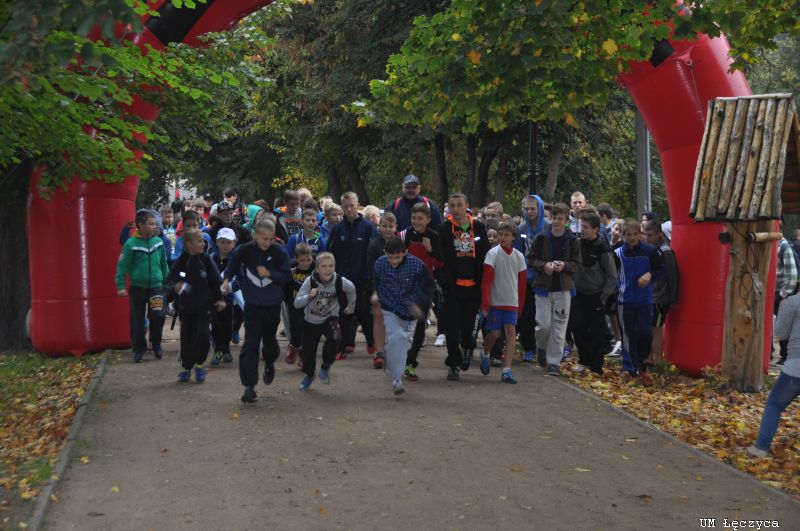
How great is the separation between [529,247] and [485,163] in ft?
43.6

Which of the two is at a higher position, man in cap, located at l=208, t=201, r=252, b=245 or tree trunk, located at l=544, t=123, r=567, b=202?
tree trunk, located at l=544, t=123, r=567, b=202

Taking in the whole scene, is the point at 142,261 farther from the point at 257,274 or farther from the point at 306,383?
the point at 306,383

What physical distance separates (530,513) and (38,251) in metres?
9.08

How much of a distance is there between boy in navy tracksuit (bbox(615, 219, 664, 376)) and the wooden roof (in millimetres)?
1684

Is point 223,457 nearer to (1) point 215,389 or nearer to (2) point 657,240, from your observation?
(1) point 215,389

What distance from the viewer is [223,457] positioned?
7.34m

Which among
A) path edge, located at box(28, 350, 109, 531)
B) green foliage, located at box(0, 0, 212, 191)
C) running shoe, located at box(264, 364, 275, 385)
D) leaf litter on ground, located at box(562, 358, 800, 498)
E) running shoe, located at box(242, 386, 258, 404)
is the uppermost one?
green foliage, located at box(0, 0, 212, 191)

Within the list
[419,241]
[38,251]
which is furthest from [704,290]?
[38,251]

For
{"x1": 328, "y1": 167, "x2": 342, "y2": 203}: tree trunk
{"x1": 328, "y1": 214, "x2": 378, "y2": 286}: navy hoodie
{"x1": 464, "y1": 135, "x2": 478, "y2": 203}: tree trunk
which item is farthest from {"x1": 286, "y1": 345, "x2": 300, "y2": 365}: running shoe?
{"x1": 328, "y1": 167, "x2": 342, "y2": 203}: tree trunk

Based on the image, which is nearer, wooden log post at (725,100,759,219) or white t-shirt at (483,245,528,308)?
wooden log post at (725,100,759,219)

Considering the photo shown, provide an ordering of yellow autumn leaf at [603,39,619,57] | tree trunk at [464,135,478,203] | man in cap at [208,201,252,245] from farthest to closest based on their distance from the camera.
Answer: tree trunk at [464,135,478,203] → man in cap at [208,201,252,245] → yellow autumn leaf at [603,39,619,57]

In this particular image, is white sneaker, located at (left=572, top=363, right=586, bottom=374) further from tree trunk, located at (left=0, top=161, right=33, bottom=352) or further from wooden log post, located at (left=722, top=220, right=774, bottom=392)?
tree trunk, located at (left=0, top=161, right=33, bottom=352)

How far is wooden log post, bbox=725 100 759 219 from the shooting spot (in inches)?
366

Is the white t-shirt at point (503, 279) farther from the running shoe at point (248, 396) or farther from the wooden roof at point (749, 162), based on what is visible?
the running shoe at point (248, 396)
